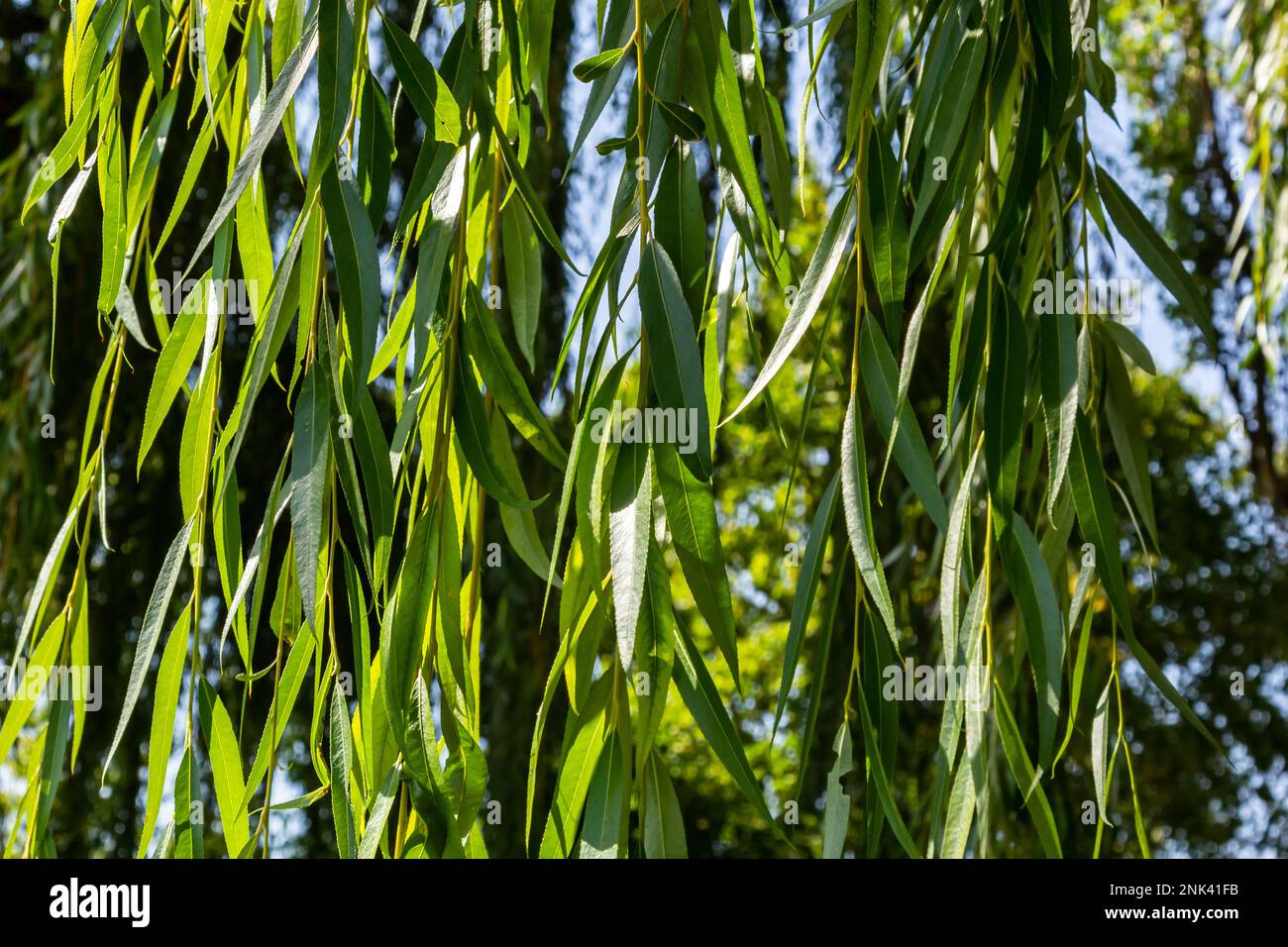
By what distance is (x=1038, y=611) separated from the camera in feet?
2.61

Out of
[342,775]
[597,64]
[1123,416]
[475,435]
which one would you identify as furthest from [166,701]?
[1123,416]

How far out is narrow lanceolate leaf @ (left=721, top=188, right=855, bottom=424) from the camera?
28.1 inches

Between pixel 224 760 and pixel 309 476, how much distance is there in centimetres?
24

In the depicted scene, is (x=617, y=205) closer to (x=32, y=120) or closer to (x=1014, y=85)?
(x=1014, y=85)

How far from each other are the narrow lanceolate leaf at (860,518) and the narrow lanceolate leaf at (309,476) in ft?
0.98

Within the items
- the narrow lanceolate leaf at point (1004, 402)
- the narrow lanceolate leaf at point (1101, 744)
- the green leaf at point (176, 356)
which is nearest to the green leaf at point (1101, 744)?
the narrow lanceolate leaf at point (1101, 744)

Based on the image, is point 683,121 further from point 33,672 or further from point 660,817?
point 33,672

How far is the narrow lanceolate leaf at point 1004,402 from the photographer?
79cm

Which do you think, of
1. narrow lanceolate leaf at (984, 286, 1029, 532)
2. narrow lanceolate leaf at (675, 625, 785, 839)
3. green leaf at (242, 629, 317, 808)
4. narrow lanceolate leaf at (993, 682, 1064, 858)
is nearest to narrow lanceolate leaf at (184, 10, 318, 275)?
green leaf at (242, 629, 317, 808)

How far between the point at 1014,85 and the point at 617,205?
42 centimetres

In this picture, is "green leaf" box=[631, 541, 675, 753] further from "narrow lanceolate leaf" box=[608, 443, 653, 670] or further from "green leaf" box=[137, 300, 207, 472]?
"green leaf" box=[137, 300, 207, 472]

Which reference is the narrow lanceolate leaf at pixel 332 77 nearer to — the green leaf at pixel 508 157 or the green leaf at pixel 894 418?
the green leaf at pixel 508 157
